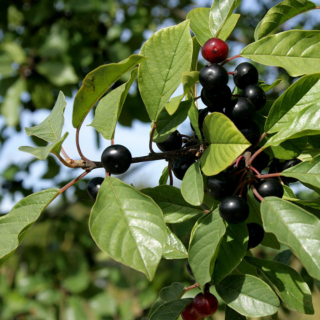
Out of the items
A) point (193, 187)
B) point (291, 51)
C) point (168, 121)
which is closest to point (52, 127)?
point (168, 121)

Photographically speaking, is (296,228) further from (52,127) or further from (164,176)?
(52,127)

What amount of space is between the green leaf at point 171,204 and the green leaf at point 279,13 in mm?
470

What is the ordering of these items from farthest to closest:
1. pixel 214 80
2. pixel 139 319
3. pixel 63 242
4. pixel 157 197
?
pixel 63 242
pixel 139 319
pixel 157 197
pixel 214 80

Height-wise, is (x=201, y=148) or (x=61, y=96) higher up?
(x=61, y=96)

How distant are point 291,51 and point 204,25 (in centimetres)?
23

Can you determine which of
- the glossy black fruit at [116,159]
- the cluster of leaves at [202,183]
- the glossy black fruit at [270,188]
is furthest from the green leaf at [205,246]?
the glossy black fruit at [116,159]

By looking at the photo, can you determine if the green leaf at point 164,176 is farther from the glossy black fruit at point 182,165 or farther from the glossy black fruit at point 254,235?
the glossy black fruit at point 254,235

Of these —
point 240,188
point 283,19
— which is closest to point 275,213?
point 240,188

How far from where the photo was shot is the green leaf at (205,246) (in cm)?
78

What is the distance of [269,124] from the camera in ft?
2.87

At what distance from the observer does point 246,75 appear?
0.93m

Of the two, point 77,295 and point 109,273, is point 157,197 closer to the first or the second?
point 77,295

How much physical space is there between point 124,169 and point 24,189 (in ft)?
8.89

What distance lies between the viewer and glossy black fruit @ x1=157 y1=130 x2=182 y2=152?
97cm
